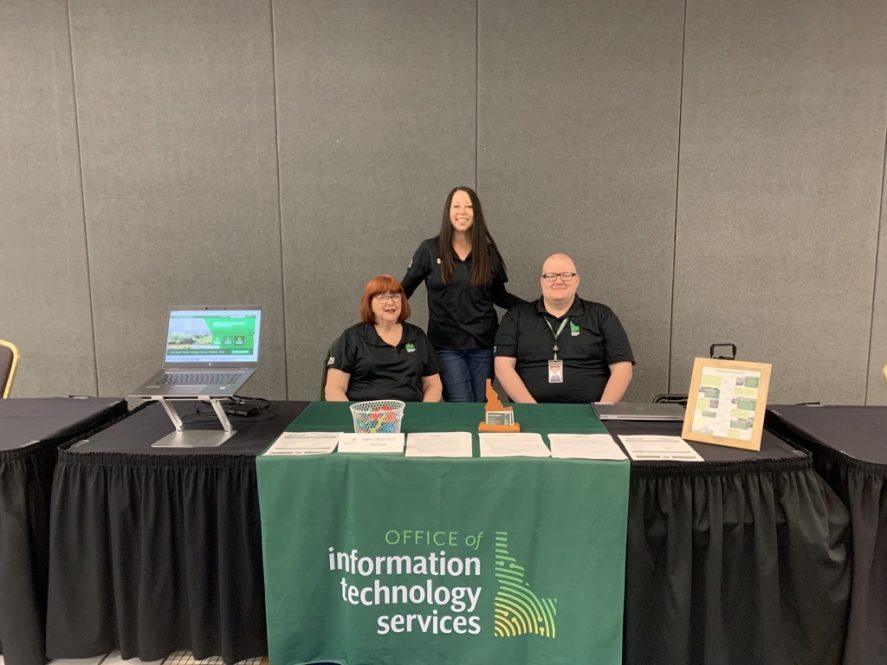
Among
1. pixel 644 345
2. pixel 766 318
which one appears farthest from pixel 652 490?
pixel 766 318

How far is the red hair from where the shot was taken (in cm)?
233

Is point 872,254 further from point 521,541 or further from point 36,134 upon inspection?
point 36,134

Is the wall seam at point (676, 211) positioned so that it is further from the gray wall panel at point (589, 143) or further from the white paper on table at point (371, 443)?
the white paper on table at point (371, 443)

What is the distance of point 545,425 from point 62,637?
1517 mm

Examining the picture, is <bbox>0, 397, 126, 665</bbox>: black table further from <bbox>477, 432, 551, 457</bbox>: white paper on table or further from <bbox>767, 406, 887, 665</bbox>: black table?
<bbox>767, 406, 887, 665</bbox>: black table

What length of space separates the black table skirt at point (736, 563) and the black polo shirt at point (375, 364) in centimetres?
109

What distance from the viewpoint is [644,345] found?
364 centimetres

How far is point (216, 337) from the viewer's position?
6.06ft

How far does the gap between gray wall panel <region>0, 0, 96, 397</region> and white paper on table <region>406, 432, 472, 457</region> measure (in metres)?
2.97

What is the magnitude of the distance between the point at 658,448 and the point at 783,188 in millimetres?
2599

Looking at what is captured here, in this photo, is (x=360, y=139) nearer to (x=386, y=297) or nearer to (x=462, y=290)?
(x=462, y=290)

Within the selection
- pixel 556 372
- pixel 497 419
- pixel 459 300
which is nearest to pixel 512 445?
pixel 497 419

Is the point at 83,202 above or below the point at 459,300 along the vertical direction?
above

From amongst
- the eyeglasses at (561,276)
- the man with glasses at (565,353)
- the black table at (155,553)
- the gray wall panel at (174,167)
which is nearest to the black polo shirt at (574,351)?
the man with glasses at (565,353)
